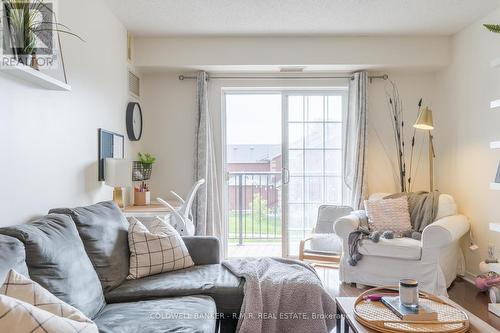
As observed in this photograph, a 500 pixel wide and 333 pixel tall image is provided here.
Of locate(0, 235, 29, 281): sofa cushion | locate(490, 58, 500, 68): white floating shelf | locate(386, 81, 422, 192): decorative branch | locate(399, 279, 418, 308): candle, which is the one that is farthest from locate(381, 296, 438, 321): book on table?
locate(386, 81, 422, 192): decorative branch

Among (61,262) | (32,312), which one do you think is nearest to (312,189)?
(61,262)

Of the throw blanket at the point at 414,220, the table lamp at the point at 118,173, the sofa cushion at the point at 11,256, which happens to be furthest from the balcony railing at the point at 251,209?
the sofa cushion at the point at 11,256

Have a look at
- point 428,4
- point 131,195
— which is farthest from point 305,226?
point 428,4

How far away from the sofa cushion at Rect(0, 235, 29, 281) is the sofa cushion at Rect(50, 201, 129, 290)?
1.83 feet

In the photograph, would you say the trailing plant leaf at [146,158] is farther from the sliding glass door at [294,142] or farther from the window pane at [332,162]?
the window pane at [332,162]

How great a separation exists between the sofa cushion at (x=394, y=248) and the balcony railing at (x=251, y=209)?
1777 millimetres

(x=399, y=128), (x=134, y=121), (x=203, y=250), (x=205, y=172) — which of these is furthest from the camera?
(x=399, y=128)

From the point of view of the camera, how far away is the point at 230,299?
210 cm

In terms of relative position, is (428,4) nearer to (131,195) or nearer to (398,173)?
(398,173)

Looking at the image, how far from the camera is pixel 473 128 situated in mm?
3584

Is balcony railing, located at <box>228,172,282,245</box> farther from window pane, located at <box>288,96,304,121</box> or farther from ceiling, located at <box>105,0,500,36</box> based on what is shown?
ceiling, located at <box>105,0,500,36</box>

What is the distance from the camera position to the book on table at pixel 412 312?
5.41 feet

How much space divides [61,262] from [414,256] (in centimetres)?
274

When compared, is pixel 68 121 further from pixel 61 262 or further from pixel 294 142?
pixel 294 142
